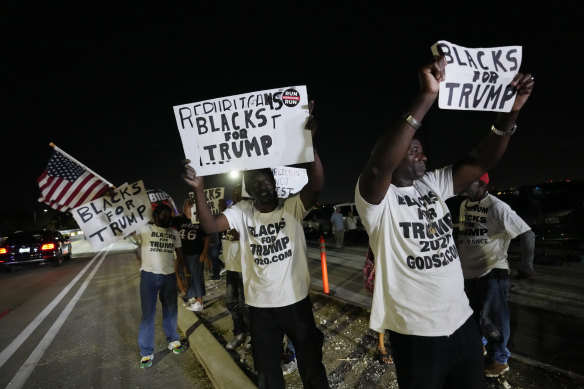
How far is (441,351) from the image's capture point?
5.89 feet

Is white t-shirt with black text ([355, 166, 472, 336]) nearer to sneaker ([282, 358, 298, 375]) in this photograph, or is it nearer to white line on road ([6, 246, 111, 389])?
sneaker ([282, 358, 298, 375])

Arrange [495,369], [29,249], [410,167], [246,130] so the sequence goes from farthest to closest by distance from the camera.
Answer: [29,249]
[495,369]
[246,130]
[410,167]

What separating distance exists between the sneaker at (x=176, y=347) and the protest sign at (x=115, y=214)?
1662 mm

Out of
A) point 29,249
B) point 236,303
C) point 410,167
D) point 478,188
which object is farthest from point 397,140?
point 29,249

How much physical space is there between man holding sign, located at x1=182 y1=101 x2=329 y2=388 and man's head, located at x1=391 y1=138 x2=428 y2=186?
0.83 m

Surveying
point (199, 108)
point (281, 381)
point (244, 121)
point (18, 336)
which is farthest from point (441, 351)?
point (18, 336)

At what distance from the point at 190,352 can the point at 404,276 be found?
3.87m

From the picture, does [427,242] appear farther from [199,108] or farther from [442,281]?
[199,108]

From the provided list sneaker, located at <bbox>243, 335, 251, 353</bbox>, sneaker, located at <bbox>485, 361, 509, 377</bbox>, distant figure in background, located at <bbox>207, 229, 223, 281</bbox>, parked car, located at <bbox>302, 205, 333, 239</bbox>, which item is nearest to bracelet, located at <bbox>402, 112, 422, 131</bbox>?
sneaker, located at <bbox>485, 361, 509, 377</bbox>

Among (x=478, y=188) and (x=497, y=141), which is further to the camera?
(x=478, y=188)

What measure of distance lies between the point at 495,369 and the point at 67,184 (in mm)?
6055

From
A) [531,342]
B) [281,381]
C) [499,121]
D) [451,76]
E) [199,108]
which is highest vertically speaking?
[199,108]

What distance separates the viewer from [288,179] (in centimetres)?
605

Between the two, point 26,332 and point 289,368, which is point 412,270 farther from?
point 26,332
